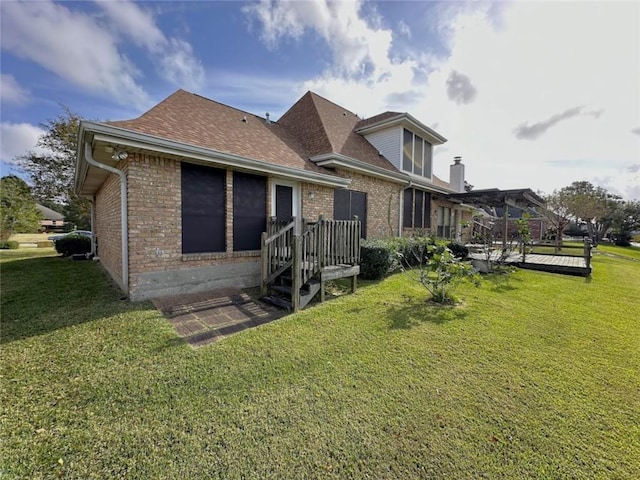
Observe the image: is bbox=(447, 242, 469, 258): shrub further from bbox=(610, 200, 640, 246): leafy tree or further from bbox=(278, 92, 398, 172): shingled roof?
bbox=(610, 200, 640, 246): leafy tree

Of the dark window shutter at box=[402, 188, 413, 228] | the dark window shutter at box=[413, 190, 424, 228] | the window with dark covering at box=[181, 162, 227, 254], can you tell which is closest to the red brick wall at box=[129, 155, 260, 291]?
the window with dark covering at box=[181, 162, 227, 254]

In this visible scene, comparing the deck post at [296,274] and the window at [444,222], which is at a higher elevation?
the window at [444,222]

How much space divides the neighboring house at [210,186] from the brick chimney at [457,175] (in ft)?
A: 30.4

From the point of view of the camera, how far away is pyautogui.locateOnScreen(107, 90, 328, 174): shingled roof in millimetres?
6145

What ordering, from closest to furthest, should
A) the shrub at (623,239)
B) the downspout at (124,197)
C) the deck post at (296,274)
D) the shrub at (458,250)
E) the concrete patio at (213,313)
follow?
the concrete patio at (213,313) < the downspout at (124,197) < the deck post at (296,274) < the shrub at (458,250) < the shrub at (623,239)

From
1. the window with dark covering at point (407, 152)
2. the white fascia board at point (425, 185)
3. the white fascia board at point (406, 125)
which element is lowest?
the white fascia board at point (425, 185)

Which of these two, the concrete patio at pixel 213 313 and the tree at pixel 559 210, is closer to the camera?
the concrete patio at pixel 213 313

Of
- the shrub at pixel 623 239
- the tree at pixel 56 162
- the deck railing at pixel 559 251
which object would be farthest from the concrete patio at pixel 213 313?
the shrub at pixel 623 239

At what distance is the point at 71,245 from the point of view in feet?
43.6

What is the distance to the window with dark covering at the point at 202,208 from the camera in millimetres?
5930

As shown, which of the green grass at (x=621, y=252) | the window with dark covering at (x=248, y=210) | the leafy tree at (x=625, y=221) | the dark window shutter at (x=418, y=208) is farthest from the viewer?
the leafy tree at (x=625, y=221)

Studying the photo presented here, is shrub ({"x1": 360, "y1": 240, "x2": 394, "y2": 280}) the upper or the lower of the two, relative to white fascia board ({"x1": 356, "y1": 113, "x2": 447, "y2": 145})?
lower

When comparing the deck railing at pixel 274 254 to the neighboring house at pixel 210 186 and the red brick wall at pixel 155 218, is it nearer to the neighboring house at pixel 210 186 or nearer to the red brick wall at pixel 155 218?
the neighboring house at pixel 210 186

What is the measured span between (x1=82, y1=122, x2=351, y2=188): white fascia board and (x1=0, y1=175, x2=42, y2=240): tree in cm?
2728
